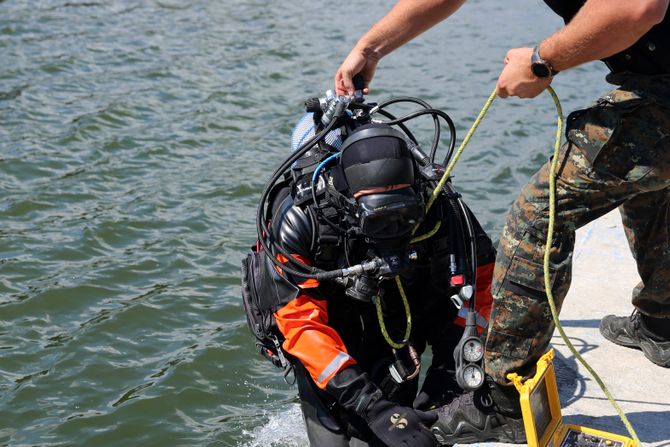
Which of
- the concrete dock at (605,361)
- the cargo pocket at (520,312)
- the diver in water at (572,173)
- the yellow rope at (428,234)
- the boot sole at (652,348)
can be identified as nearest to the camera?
the diver in water at (572,173)

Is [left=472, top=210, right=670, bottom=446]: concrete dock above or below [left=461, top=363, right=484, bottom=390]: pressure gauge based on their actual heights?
below

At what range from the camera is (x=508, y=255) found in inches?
127

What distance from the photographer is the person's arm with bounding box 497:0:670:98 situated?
2699mm

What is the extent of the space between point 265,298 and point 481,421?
1.02m

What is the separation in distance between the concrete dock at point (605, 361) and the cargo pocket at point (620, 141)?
1.21 metres

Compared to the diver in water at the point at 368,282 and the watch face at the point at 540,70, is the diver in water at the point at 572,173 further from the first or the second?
the diver in water at the point at 368,282

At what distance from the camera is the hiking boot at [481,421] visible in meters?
3.43

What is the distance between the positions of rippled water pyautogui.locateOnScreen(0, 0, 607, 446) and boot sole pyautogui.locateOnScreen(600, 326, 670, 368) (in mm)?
1739

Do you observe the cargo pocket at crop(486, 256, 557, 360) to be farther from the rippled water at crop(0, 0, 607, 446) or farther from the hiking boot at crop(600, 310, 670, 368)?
the rippled water at crop(0, 0, 607, 446)

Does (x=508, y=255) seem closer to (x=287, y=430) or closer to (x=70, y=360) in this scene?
(x=287, y=430)

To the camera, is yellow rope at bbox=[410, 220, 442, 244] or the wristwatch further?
yellow rope at bbox=[410, 220, 442, 244]

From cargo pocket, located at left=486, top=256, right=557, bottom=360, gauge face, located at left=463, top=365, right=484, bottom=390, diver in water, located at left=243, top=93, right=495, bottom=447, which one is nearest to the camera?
cargo pocket, located at left=486, top=256, right=557, bottom=360

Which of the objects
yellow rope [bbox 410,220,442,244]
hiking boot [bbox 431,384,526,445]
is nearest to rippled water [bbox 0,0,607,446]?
hiking boot [bbox 431,384,526,445]

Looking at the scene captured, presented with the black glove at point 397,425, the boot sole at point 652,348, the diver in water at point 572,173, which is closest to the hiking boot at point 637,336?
the boot sole at point 652,348
